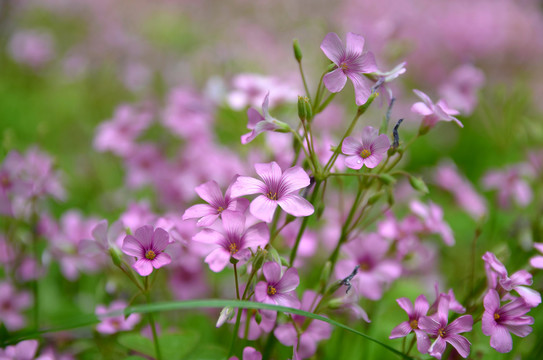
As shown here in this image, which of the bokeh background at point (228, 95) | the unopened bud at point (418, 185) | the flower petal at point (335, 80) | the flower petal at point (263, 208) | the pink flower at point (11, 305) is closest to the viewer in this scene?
the flower petal at point (263, 208)

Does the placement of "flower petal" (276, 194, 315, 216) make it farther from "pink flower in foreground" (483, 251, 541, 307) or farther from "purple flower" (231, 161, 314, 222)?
"pink flower in foreground" (483, 251, 541, 307)

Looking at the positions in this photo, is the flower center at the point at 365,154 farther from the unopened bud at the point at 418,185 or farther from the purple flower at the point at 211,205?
the purple flower at the point at 211,205

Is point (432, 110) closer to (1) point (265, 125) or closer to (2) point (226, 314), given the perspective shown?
(1) point (265, 125)

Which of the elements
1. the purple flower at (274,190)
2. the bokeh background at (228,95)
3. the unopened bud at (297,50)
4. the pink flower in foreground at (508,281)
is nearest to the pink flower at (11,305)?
the bokeh background at (228,95)

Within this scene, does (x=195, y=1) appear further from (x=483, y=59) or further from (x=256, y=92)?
(x=256, y=92)

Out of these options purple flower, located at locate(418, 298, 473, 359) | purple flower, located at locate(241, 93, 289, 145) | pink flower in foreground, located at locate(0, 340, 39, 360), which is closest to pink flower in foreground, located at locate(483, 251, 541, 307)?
purple flower, located at locate(418, 298, 473, 359)

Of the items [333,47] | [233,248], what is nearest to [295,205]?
[233,248]
